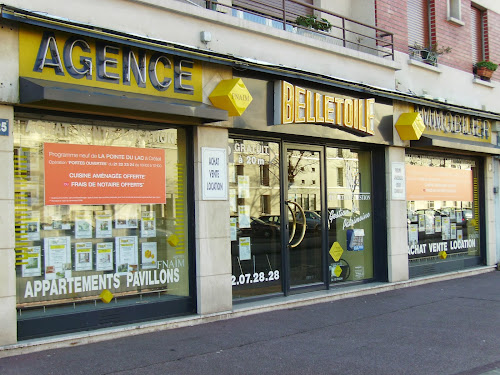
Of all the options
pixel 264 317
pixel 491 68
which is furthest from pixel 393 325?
pixel 491 68

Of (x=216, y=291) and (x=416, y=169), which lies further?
(x=416, y=169)

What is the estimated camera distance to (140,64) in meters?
7.02

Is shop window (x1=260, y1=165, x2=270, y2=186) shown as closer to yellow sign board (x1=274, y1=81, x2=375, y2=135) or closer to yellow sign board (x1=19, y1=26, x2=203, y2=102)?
yellow sign board (x1=274, y1=81, x2=375, y2=135)

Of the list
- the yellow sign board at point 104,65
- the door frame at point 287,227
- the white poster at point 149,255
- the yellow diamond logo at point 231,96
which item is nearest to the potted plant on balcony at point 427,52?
the door frame at point 287,227

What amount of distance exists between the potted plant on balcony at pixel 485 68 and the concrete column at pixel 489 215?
2049 millimetres

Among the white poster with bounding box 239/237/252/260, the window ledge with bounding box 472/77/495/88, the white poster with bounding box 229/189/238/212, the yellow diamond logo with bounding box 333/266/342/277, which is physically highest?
the window ledge with bounding box 472/77/495/88

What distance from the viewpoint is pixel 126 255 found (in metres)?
7.28

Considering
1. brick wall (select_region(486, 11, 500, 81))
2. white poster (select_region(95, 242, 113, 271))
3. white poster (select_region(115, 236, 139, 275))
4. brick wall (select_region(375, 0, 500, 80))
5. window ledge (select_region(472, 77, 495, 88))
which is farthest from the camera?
brick wall (select_region(486, 11, 500, 81))

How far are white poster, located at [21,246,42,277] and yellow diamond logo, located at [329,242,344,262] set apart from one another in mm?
5167

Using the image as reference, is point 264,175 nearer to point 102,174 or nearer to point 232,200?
point 232,200

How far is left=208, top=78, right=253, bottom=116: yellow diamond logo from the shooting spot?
7559 millimetres

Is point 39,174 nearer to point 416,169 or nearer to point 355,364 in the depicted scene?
point 355,364

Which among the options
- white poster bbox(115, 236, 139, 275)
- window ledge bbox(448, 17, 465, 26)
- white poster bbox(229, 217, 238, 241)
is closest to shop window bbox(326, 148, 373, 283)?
white poster bbox(229, 217, 238, 241)

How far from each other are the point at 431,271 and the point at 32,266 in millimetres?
8237
